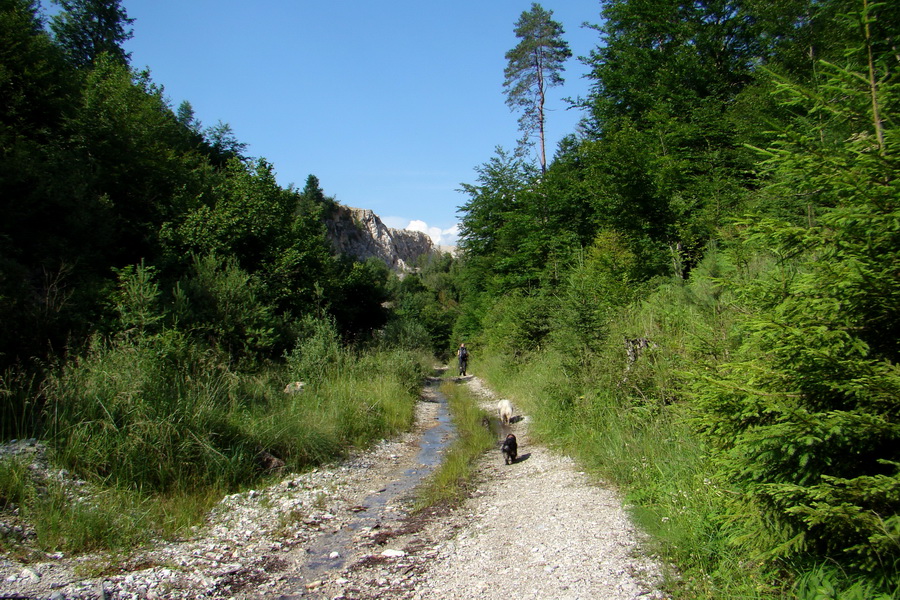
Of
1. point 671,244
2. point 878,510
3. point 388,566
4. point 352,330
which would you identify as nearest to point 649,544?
point 878,510

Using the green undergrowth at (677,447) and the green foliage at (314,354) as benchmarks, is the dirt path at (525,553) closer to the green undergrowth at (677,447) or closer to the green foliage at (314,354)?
the green undergrowth at (677,447)

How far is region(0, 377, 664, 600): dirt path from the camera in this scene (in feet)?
14.3

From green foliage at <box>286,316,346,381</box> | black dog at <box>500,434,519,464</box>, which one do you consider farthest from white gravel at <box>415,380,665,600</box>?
green foliage at <box>286,316,346,381</box>

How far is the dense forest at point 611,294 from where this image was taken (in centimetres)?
301

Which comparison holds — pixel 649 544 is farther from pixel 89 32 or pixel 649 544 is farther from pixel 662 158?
pixel 89 32

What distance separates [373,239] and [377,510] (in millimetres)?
106422

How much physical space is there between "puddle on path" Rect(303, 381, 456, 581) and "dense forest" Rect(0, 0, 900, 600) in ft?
5.34

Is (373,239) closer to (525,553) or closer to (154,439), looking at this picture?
(154,439)

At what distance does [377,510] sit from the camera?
734 centimetres

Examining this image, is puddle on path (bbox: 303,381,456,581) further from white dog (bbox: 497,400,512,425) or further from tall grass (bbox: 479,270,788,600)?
tall grass (bbox: 479,270,788,600)

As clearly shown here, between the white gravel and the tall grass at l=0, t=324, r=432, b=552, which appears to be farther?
the tall grass at l=0, t=324, r=432, b=552

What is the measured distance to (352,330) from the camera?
28359 mm

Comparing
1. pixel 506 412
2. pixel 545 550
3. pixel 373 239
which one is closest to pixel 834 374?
pixel 545 550

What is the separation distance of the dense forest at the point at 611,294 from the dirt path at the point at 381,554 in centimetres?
59
